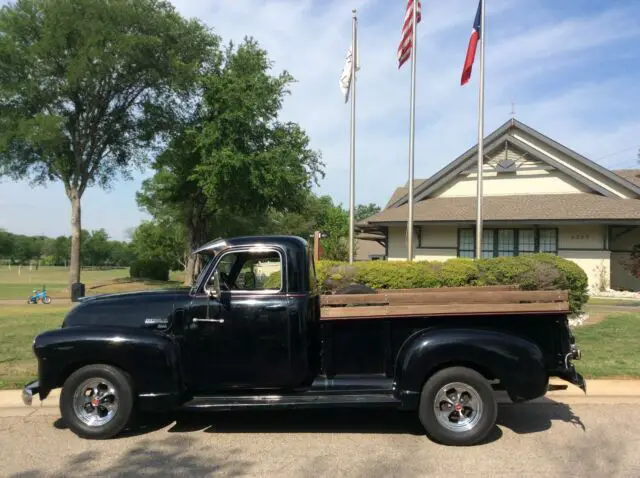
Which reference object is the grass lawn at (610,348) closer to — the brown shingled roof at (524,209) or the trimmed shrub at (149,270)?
the brown shingled roof at (524,209)

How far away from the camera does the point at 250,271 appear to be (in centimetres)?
607

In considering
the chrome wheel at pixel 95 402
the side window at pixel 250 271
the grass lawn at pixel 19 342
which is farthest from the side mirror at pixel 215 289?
the grass lawn at pixel 19 342

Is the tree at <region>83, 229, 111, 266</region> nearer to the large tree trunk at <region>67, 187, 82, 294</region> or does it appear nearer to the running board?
the large tree trunk at <region>67, 187, 82, 294</region>

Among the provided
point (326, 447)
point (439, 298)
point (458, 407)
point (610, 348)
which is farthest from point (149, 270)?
point (458, 407)

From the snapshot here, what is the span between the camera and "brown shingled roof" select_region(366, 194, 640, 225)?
21453 mm

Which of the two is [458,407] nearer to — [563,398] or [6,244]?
[563,398]

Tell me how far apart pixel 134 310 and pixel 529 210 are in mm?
19893

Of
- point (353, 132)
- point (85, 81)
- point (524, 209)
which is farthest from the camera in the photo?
point (85, 81)

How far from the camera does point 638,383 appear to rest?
7.66m

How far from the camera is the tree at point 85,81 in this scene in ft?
88.1

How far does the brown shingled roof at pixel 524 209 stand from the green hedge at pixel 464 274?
11280mm

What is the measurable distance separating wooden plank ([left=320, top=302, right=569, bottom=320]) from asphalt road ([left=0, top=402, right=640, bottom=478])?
122 cm

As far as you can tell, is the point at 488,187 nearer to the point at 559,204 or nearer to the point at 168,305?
the point at 559,204

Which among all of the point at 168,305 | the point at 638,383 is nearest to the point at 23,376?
the point at 168,305
